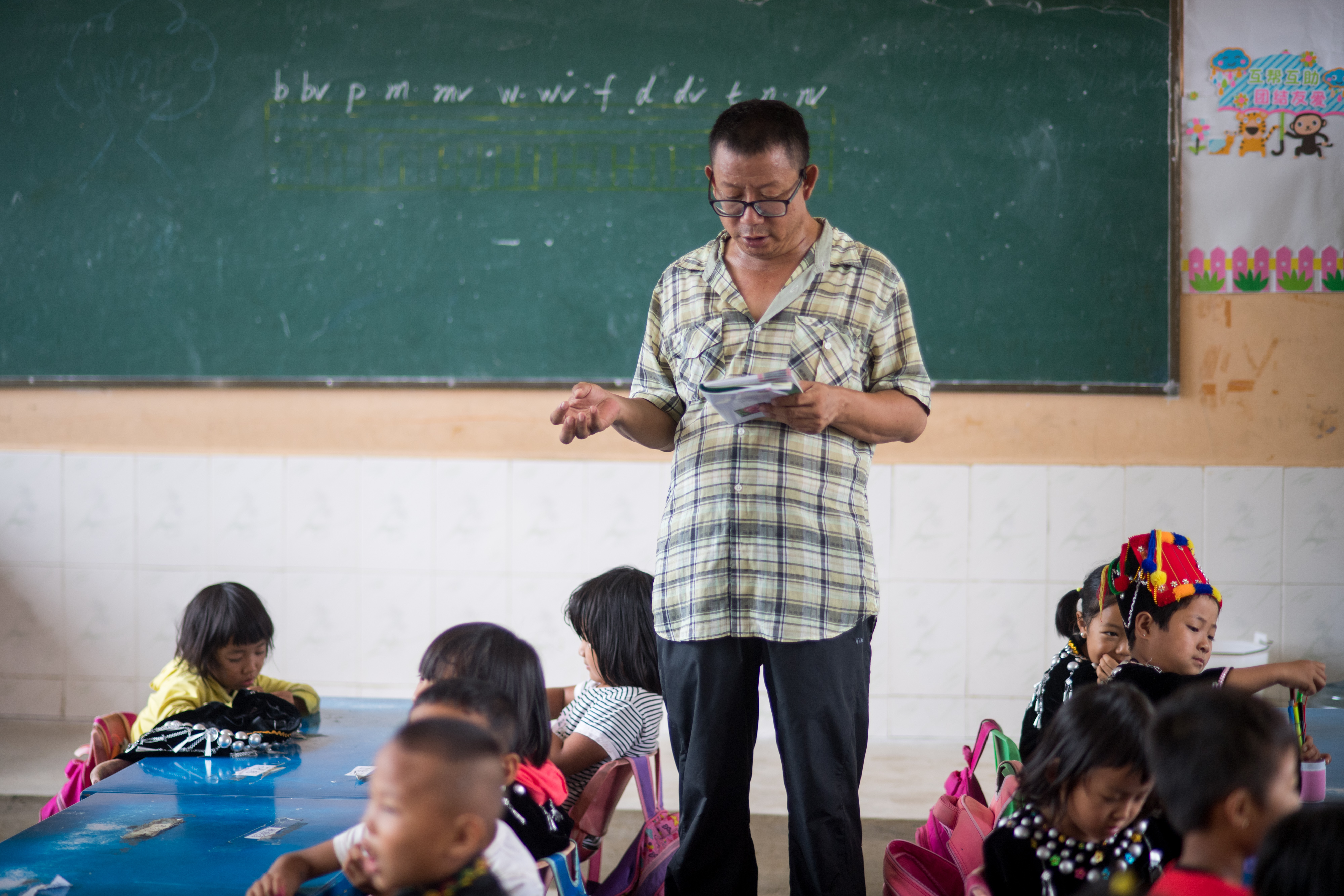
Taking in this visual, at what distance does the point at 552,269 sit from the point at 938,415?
1.43m

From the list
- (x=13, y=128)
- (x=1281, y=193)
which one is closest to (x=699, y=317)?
(x=1281, y=193)

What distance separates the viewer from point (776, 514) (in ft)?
6.07

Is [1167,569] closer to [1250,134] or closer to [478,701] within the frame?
[478,701]

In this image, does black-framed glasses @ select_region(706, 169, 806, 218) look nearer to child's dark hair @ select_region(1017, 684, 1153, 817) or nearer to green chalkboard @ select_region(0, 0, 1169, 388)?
child's dark hair @ select_region(1017, 684, 1153, 817)

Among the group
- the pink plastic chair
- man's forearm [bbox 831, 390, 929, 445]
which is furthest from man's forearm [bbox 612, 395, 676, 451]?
the pink plastic chair

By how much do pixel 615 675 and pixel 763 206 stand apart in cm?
100

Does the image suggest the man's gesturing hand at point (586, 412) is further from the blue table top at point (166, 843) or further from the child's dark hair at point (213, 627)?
the child's dark hair at point (213, 627)

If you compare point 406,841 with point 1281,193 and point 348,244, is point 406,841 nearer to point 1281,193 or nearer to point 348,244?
point 348,244

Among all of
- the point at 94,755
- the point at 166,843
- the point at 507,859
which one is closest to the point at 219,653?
the point at 94,755

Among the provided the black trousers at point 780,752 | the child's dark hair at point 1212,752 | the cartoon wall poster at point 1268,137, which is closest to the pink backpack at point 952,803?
the black trousers at point 780,752

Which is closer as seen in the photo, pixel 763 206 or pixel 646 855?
pixel 763 206

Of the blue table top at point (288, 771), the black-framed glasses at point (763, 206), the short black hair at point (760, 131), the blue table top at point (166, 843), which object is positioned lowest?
the blue table top at point (288, 771)

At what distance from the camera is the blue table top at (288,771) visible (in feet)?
6.06

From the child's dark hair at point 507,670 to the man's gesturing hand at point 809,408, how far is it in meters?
0.55
